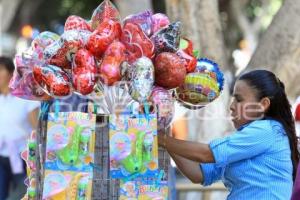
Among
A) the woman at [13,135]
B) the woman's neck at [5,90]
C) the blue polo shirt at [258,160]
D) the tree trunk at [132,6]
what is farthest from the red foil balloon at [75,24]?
the tree trunk at [132,6]

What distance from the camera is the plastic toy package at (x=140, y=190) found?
3422mm

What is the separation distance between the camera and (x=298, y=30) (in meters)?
6.13

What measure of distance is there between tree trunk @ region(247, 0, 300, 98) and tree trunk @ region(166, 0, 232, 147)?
63 centimetres

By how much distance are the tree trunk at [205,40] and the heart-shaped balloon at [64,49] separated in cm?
322

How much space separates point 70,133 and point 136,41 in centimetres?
55

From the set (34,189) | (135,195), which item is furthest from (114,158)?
(34,189)

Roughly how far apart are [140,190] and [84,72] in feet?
1.95

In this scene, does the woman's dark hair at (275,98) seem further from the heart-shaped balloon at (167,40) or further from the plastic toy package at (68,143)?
the plastic toy package at (68,143)

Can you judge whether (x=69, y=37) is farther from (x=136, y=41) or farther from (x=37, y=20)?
(x=37, y=20)

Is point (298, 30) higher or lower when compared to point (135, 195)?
higher

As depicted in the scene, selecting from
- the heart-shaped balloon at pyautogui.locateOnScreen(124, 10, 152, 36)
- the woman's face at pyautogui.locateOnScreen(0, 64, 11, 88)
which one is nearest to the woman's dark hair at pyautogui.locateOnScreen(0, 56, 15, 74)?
the woman's face at pyautogui.locateOnScreen(0, 64, 11, 88)

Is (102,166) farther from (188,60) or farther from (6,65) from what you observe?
(6,65)

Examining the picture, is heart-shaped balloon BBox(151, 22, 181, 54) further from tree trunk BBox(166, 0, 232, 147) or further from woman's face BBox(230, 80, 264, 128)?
tree trunk BBox(166, 0, 232, 147)

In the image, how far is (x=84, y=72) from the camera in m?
3.49
